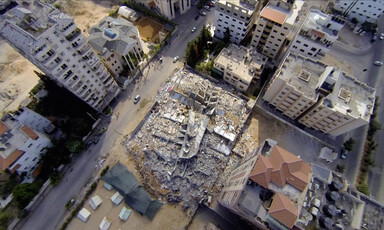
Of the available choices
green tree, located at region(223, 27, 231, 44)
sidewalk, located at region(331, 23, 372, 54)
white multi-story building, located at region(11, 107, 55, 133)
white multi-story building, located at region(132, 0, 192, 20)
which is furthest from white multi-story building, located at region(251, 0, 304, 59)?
white multi-story building, located at region(11, 107, 55, 133)

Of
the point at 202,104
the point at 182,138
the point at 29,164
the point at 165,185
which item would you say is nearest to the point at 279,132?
the point at 202,104

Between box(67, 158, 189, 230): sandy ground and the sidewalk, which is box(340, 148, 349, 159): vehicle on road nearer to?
the sidewalk

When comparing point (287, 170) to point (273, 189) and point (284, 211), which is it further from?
point (284, 211)

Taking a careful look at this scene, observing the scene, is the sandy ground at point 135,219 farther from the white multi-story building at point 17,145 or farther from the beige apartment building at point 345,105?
the beige apartment building at point 345,105

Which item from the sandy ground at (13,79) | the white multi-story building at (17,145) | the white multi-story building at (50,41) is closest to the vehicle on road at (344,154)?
the white multi-story building at (50,41)

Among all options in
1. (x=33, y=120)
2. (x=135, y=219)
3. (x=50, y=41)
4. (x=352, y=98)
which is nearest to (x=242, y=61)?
(x=352, y=98)

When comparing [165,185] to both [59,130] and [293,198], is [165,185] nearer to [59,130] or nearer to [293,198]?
[293,198]
